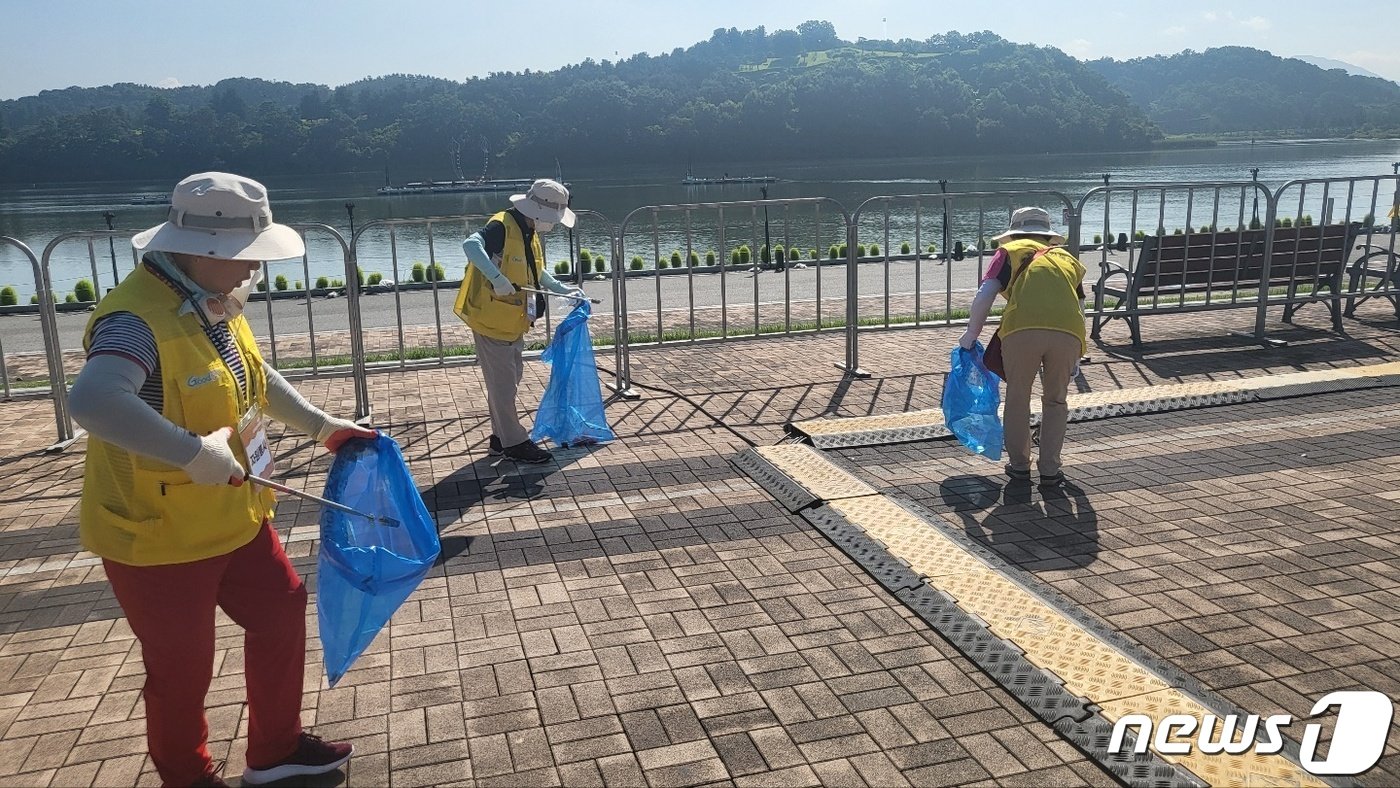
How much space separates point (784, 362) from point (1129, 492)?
4.38 metres

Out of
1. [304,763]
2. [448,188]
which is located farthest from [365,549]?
[448,188]

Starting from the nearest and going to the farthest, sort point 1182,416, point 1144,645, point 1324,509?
point 1144,645
point 1324,509
point 1182,416

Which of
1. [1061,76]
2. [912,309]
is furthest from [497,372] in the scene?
[1061,76]

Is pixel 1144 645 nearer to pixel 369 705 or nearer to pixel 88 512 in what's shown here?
pixel 369 705

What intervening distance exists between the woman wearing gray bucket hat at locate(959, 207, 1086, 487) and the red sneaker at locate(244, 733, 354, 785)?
4046 millimetres

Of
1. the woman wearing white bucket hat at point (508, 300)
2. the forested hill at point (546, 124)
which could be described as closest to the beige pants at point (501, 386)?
the woman wearing white bucket hat at point (508, 300)

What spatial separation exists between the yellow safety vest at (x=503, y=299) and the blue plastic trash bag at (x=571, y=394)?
40 cm

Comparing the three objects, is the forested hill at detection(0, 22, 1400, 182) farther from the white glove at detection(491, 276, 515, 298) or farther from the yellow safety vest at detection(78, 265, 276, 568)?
the yellow safety vest at detection(78, 265, 276, 568)

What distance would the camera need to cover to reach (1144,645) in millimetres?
4094

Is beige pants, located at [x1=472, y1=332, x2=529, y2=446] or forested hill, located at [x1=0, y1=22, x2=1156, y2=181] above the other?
forested hill, located at [x1=0, y1=22, x2=1156, y2=181]

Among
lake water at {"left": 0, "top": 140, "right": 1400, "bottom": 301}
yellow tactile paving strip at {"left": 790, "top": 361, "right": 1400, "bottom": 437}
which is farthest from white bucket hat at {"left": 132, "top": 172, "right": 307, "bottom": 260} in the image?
lake water at {"left": 0, "top": 140, "right": 1400, "bottom": 301}

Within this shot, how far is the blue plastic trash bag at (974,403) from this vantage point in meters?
6.46

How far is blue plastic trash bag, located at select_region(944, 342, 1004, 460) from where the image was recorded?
Result: 6.46 m

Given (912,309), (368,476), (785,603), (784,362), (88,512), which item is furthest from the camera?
(912,309)
